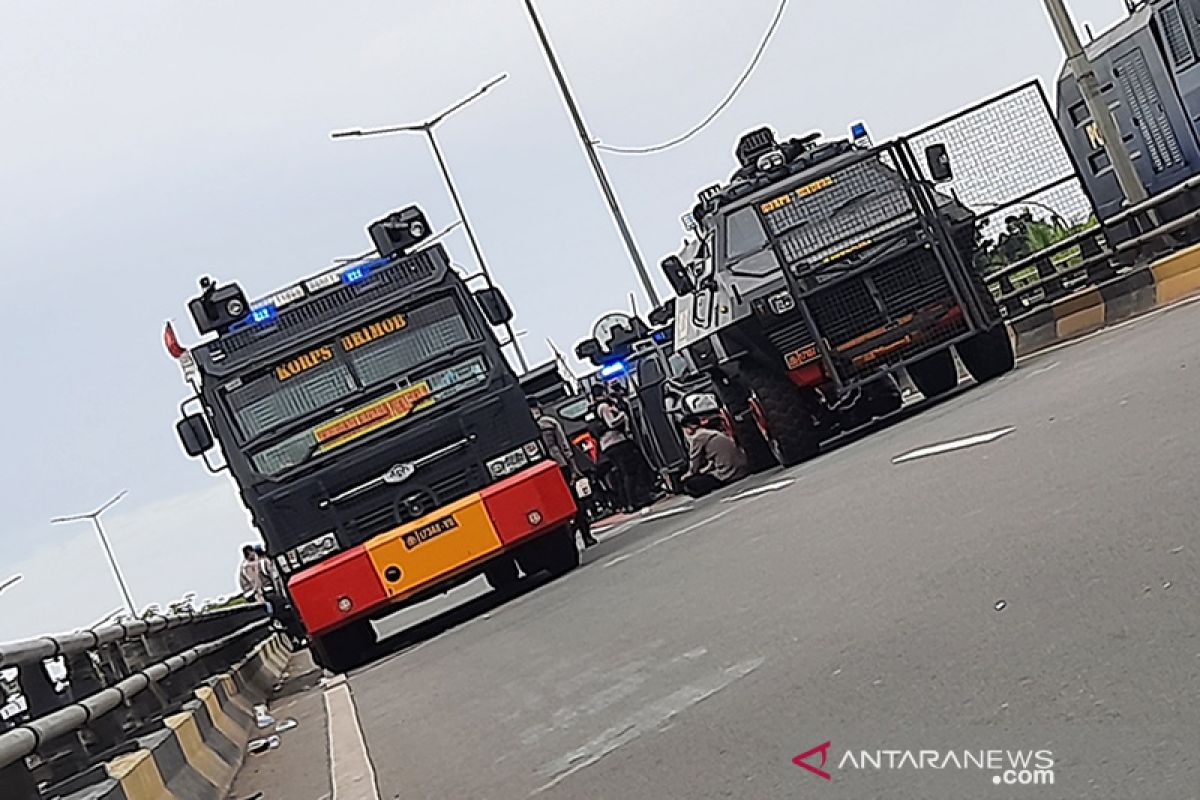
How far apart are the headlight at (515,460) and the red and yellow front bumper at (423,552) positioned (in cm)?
11

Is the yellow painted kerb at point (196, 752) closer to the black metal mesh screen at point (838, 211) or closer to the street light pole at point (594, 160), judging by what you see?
the black metal mesh screen at point (838, 211)

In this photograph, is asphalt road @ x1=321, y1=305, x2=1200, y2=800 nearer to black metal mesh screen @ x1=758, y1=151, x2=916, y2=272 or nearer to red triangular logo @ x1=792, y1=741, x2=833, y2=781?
red triangular logo @ x1=792, y1=741, x2=833, y2=781

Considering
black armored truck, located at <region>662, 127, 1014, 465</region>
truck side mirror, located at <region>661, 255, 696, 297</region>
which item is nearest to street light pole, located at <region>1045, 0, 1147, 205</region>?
black armored truck, located at <region>662, 127, 1014, 465</region>

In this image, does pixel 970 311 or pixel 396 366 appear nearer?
pixel 396 366

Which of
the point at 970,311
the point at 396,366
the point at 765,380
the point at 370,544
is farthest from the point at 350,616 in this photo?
the point at 970,311

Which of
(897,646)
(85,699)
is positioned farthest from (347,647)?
(897,646)

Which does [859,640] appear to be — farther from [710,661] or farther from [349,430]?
[349,430]

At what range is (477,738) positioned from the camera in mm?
8227

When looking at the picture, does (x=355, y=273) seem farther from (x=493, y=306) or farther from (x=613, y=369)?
(x=613, y=369)

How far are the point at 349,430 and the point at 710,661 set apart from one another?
26.3 ft

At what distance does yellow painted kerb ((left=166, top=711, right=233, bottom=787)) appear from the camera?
9.23 m

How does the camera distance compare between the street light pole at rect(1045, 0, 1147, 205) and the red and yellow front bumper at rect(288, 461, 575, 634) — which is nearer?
the red and yellow front bumper at rect(288, 461, 575, 634)

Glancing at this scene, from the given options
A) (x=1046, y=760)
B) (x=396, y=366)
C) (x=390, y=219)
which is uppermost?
(x=390, y=219)

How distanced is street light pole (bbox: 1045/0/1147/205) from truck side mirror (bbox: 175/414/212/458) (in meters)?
9.37
